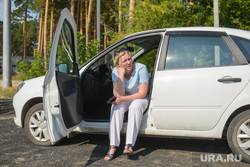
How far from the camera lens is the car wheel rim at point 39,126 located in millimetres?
4109

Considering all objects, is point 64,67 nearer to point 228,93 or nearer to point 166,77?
point 166,77

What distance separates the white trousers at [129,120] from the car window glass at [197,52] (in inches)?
25.6

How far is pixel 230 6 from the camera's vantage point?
488 inches

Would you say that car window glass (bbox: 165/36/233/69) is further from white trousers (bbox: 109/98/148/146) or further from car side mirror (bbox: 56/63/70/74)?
car side mirror (bbox: 56/63/70/74)

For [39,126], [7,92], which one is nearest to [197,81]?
[39,126]

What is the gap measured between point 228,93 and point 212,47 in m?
0.66

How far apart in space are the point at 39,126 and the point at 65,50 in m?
1.24

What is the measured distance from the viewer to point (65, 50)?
3.96 m

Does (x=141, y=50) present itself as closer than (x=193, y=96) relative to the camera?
No

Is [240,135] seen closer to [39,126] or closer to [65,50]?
[65,50]

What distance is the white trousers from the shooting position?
3.59 metres

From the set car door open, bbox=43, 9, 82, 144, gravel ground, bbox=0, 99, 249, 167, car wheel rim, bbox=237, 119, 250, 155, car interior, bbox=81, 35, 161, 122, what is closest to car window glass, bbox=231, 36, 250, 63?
car wheel rim, bbox=237, 119, 250, 155

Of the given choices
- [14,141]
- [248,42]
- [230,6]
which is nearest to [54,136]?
[14,141]

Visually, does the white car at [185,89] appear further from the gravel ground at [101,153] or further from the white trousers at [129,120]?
the gravel ground at [101,153]
